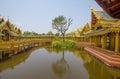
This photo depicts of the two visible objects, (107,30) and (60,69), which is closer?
(60,69)

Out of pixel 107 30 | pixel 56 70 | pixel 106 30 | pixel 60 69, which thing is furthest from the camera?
pixel 106 30

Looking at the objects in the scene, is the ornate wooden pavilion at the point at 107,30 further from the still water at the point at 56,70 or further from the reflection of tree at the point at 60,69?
the reflection of tree at the point at 60,69

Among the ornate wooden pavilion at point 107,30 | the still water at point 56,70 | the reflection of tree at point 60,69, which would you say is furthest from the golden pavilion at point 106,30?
the reflection of tree at point 60,69

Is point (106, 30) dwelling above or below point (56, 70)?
above

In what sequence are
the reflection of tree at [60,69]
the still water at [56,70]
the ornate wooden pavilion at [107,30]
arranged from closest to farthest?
the still water at [56,70] → the reflection of tree at [60,69] → the ornate wooden pavilion at [107,30]

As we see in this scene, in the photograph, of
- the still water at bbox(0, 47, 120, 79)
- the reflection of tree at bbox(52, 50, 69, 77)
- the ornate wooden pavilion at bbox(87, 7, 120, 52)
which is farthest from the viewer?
the ornate wooden pavilion at bbox(87, 7, 120, 52)

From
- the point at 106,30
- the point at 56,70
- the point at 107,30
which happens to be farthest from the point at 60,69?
the point at 106,30

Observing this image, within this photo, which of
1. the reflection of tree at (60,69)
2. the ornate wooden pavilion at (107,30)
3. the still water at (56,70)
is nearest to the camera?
the still water at (56,70)

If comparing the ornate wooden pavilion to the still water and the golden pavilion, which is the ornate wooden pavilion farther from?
the still water

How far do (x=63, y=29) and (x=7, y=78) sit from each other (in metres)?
36.2

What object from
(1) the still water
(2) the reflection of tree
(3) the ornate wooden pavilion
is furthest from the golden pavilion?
(2) the reflection of tree

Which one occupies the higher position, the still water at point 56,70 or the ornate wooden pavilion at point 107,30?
the ornate wooden pavilion at point 107,30

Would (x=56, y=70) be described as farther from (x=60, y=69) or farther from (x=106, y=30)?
(x=106, y=30)

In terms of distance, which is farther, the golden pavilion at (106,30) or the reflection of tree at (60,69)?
the golden pavilion at (106,30)
